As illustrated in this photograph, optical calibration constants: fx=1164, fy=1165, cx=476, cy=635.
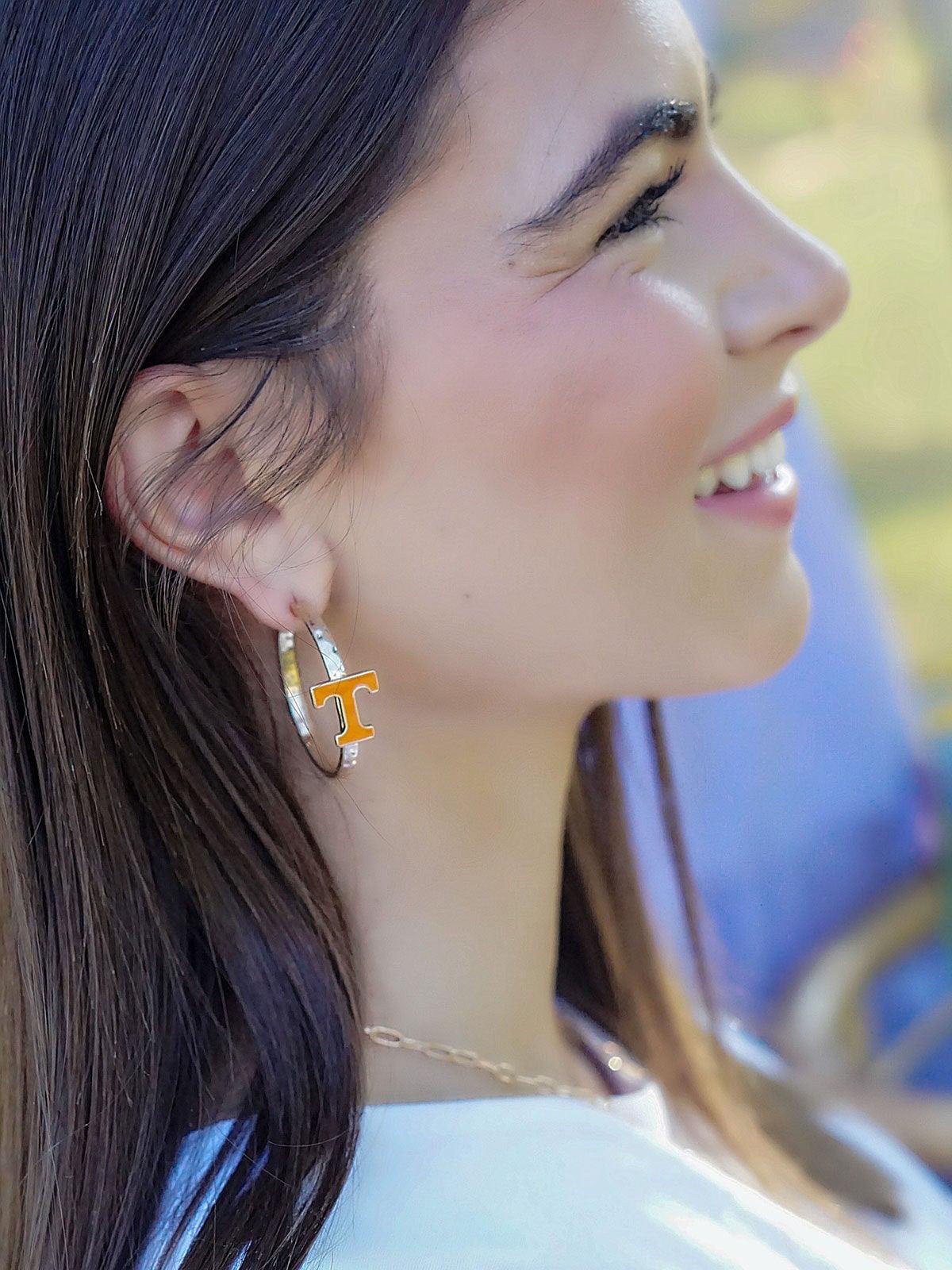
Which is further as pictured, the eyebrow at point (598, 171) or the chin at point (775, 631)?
the chin at point (775, 631)

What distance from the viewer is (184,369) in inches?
32.3

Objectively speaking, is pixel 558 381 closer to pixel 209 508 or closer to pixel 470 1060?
pixel 209 508

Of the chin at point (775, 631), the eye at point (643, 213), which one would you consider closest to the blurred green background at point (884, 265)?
the chin at point (775, 631)

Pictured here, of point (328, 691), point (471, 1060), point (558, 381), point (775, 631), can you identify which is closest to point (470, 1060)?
point (471, 1060)

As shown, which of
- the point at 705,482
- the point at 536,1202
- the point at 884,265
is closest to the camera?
the point at 536,1202

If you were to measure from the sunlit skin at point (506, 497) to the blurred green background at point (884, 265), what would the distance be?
1.20 metres

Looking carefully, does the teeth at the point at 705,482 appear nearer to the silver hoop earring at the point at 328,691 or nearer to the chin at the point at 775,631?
the chin at the point at 775,631

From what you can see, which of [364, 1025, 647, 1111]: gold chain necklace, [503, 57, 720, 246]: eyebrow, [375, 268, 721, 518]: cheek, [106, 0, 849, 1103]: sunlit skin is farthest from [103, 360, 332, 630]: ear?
[364, 1025, 647, 1111]: gold chain necklace

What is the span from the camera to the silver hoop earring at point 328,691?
88cm

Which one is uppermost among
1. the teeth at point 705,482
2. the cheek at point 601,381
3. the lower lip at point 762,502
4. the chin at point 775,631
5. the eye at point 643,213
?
the eye at point 643,213

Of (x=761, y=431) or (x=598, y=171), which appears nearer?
(x=598, y=171)

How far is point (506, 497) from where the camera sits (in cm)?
85

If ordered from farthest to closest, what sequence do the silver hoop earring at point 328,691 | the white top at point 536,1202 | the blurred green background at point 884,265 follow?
the blurred green background at point 884,265
the silver hoop earring at point 328,691
the white top at point 536,1202

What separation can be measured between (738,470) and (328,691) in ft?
1.20
